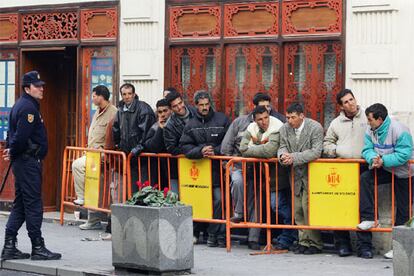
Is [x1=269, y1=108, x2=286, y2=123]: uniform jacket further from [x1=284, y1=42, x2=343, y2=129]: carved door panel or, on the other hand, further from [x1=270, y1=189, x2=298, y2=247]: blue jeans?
[x1=270, y1=189, x2=298, y2=247]: blue jeans

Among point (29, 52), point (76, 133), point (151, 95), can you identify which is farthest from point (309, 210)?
point (29, 52)

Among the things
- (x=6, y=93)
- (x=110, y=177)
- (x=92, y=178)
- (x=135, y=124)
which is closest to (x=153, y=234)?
(x=135, y=124)

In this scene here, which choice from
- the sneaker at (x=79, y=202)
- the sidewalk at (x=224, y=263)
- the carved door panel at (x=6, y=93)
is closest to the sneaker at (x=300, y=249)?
the sidewalk at (x=224, y=263)

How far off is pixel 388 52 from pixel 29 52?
708 centimetres

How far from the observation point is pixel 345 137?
1444cm

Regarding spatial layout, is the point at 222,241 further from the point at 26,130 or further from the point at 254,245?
the point at 26,130

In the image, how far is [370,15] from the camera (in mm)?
14945

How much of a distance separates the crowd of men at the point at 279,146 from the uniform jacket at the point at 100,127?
91cm

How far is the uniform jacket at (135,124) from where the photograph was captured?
53.3 ft

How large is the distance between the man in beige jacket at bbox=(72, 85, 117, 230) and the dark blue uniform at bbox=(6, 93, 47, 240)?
3.17 m

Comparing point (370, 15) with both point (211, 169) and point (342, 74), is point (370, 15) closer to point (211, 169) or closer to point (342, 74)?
point (342, 74)

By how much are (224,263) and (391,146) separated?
2.42m

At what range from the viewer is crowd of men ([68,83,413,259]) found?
13977mm

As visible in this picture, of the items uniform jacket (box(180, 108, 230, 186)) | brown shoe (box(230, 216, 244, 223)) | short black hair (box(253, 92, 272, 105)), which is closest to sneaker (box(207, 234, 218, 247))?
brown shoe (box(230, 216, 244, 223))
